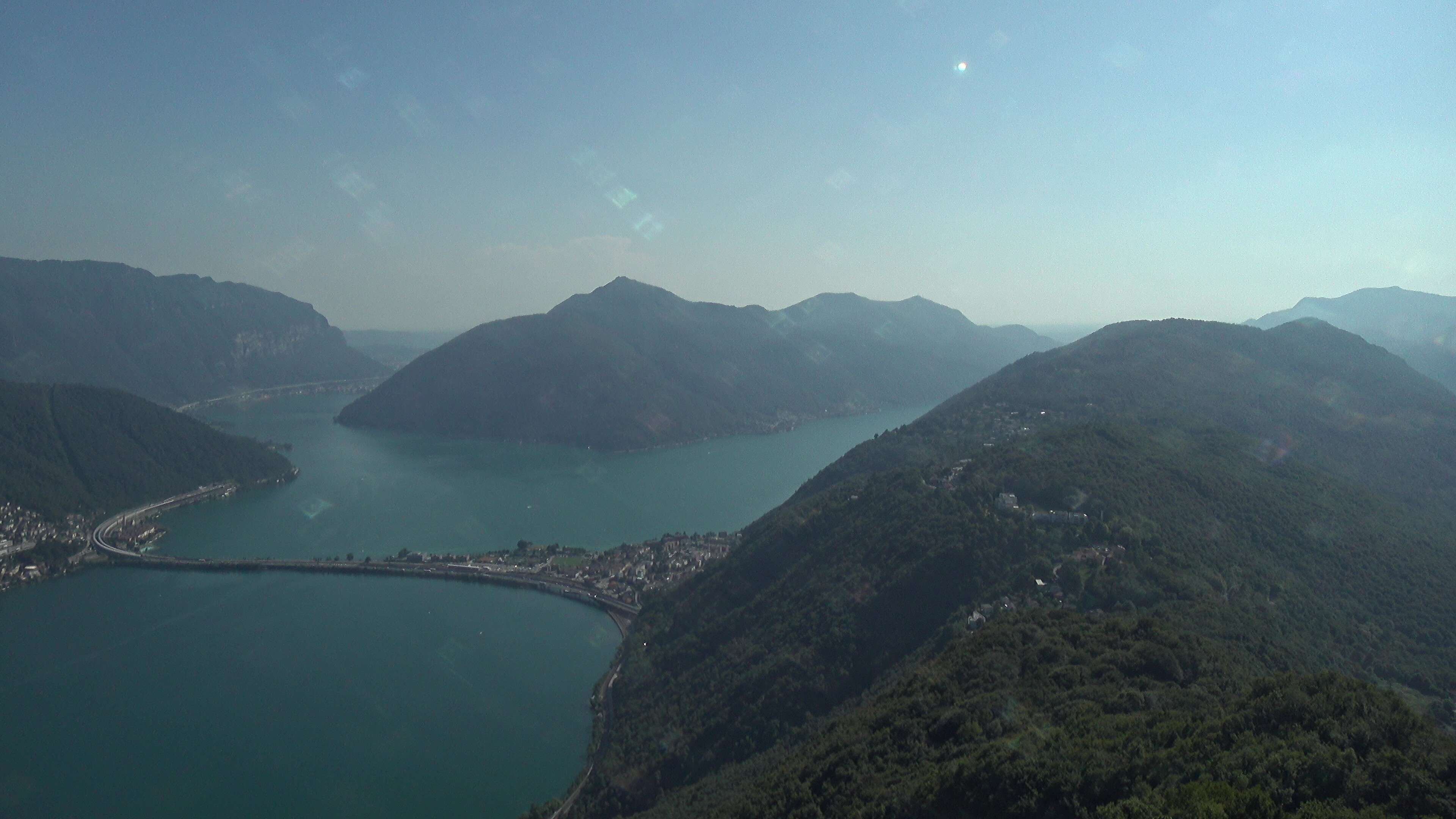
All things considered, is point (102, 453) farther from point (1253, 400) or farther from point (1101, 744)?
point (1253, 400)

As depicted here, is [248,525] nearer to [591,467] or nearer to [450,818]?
[591,467]

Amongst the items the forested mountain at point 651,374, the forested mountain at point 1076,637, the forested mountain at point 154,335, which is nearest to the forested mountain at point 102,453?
the forested mountain at point 651,374

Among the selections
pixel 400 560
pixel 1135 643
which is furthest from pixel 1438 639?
pixel 400 560

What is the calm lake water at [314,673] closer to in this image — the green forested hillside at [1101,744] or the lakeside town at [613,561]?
the lakeside town at [613,561]

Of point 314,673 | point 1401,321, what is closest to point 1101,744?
point 314,673

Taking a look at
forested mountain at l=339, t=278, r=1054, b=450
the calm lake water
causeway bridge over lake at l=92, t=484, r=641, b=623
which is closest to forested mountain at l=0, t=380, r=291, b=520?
causeway bridge over lake at l=92, t=484, r=641, b=623

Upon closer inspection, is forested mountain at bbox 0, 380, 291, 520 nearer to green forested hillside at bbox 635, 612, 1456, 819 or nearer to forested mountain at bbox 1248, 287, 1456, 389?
green forested hillside at bbox 635, 612, 1456, 819
